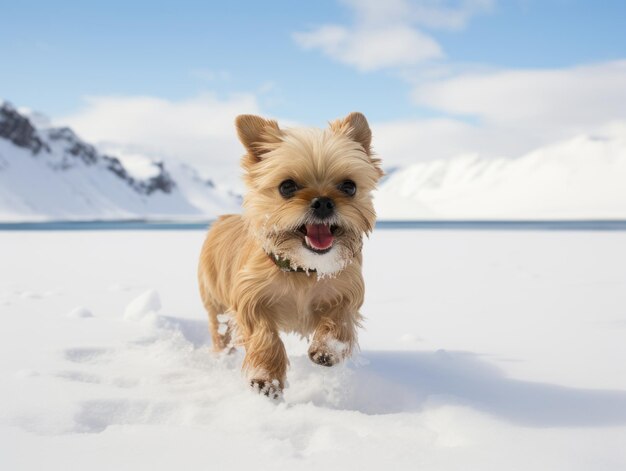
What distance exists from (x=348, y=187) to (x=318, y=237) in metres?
0.38

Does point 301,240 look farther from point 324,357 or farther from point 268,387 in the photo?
point 268,387

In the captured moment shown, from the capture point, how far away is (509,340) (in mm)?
5559

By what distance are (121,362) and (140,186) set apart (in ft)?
661

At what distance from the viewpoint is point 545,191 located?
487ft

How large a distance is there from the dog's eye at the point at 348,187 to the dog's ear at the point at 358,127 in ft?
1.97

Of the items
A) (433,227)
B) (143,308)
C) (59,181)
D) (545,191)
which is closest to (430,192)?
(545,191)

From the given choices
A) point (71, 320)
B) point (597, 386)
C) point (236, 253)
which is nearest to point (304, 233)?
point (236, 253)

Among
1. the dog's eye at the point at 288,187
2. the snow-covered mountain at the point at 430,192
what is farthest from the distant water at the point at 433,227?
the snow-covered mountain at the point at 430,192

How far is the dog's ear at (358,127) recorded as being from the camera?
4355 millimetres

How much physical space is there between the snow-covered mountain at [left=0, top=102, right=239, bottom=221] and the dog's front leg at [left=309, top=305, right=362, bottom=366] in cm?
13687

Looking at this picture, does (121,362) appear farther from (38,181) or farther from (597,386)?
(38,181)

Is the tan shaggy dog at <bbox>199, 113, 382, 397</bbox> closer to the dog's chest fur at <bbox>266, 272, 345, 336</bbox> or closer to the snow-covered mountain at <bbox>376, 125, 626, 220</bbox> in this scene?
the dog's chest fur at <bbox>266, 272, 345, 336</bbox>

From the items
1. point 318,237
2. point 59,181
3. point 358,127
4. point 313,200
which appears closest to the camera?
point 313,200

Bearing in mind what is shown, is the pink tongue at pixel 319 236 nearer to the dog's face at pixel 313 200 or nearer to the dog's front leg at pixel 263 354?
the dog's face at pixel 313 200
